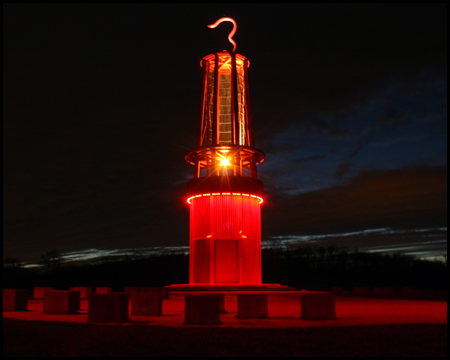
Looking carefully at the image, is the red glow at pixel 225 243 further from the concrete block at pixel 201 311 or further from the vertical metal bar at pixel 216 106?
the concrete block at pixel 201 311

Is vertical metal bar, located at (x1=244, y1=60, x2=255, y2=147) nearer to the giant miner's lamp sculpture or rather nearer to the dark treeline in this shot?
the giant miner's lamp sculpture

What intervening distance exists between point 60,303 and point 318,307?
9.13 m

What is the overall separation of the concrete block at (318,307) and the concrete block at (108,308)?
17.8ft

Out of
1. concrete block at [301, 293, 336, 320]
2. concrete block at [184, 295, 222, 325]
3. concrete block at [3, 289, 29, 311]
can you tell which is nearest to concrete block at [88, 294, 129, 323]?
concrete block at [184, 295, 222, 325]

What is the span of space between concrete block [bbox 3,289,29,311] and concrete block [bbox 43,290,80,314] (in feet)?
6.36

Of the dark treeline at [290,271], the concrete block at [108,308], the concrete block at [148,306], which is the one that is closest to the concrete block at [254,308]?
the concrete block at [148,306]

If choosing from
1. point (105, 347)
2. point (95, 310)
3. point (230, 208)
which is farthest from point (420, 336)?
point (230, 208)

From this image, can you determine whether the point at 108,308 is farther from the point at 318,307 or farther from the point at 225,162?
the point at 225,162

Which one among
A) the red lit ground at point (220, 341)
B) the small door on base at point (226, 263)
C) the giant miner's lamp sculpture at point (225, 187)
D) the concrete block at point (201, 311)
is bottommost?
the red lit ground at point (220, 341)

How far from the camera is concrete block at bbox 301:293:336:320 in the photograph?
14.6 meters

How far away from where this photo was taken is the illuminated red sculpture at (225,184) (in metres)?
26.1

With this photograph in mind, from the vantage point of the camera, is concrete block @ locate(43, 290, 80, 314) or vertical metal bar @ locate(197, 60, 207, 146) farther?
vertical metal bar @ locate(197, 60, 207, 146)

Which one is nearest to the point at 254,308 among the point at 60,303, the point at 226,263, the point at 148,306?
the point at 148,306

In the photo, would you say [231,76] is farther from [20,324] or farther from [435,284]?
[435,284]
